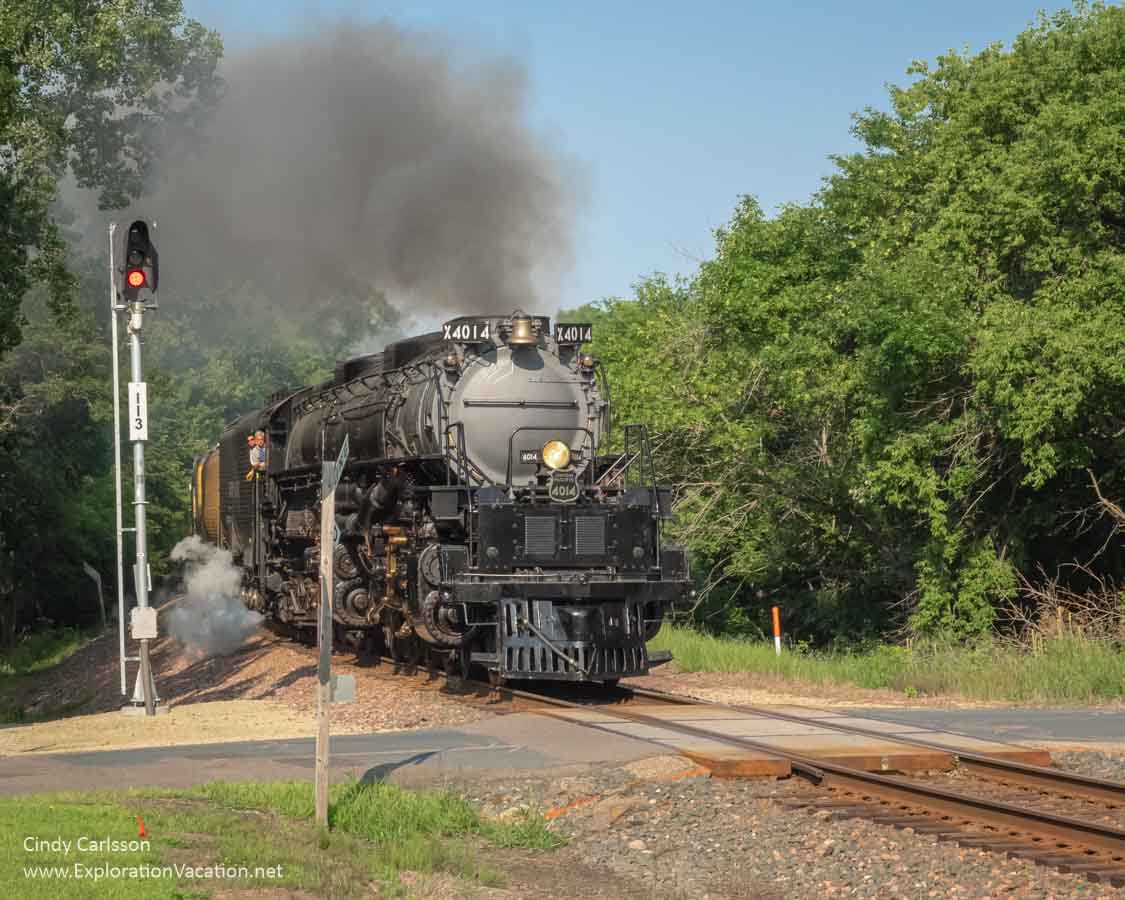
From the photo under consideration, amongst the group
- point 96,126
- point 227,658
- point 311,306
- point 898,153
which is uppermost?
point 96,126

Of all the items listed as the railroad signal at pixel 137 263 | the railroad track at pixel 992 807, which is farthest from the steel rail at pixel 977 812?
the railroad signal at pixel 137 263

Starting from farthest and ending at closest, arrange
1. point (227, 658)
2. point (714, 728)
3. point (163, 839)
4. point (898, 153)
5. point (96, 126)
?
point (96, 126), point (898, 153), point (227, 658), point (714, 728), point (163, 839)

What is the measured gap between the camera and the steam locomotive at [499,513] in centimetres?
1499

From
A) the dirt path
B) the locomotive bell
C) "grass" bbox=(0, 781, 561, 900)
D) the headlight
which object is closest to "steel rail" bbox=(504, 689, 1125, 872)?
"grass" bbox=(0, 781, 561, 900)

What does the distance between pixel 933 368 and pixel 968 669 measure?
20.8ft

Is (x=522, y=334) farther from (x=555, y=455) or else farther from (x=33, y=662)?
(x=33, y=662)

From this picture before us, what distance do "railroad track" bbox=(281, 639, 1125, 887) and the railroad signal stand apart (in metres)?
7.74

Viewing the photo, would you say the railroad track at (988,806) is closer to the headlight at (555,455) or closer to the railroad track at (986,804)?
the railroad track at (986,804)

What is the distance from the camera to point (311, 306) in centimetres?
2581

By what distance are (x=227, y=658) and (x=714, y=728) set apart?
41.8 ft

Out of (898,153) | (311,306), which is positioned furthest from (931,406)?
(311,306)

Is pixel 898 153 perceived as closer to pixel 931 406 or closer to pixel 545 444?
pixel 931 406

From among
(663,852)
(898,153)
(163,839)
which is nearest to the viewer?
(163,839)

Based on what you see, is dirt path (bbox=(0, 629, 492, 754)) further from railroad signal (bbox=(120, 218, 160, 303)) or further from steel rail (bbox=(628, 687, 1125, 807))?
railroad signal (bbox=(120, 218, 160, 303))
